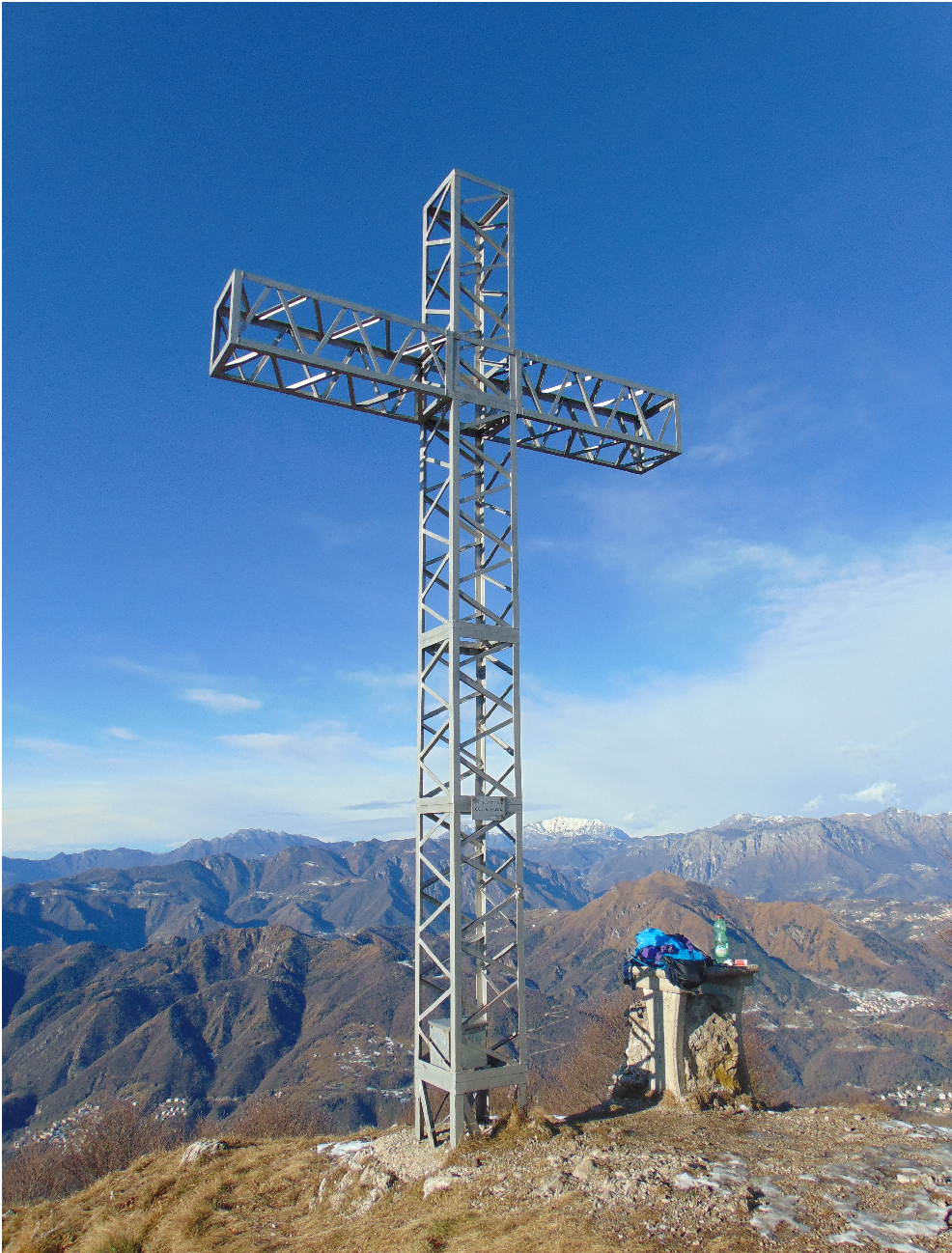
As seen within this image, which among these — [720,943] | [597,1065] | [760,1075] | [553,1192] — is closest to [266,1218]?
[553,1192]

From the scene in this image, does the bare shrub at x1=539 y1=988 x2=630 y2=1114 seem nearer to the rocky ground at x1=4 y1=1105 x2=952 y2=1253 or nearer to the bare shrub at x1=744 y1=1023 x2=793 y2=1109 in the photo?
the bare shrub at x1=744 y1=1023 x2=793 y2=1109

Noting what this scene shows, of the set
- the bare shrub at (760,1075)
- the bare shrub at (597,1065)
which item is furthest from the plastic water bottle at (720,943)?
the bare shrub at (597,1065)

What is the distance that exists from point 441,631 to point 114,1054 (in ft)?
722

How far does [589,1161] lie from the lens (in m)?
8.82

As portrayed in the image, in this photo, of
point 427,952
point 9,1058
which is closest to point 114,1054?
point 9,1058

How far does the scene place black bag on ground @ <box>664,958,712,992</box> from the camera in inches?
512

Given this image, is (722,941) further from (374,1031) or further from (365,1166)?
(374,1031)

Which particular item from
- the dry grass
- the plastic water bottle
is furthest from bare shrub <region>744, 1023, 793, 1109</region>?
the dry grass

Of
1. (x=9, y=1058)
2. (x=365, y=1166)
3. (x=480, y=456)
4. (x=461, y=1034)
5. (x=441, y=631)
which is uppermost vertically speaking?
(x=480, y=456)

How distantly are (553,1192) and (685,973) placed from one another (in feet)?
17.8

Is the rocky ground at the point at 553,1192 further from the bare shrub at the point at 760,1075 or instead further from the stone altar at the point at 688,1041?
the bare shrub at the point at 760,1075

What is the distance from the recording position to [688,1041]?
42.2ft

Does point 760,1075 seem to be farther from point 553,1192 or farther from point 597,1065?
point 553,1192

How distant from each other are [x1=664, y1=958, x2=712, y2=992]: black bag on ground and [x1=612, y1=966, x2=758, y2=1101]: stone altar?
0.33ft
